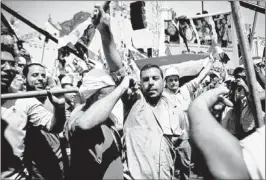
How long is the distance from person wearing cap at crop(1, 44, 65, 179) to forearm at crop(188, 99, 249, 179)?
1.72 metres

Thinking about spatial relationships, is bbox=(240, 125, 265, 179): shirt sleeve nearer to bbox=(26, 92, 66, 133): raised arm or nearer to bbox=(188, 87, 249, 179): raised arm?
bbox=(188, 87, 249, 179): raised arm

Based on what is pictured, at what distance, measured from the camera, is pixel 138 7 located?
3051 mm

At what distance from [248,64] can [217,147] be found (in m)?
1.03

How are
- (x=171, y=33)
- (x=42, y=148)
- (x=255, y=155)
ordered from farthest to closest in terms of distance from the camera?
(x=171, y=33) → (x=42, y=148) → (x=255, y=155)

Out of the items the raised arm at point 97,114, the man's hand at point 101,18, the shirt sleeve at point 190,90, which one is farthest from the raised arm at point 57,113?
the shirt sleeve at point 190,90

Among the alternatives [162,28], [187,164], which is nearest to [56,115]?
[187,164]

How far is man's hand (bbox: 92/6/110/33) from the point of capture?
2.54m

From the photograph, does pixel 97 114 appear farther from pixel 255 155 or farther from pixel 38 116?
pixel 255 155

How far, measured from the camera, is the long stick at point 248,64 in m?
1.77

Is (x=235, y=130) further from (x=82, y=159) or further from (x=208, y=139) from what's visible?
(x=208, y=139)

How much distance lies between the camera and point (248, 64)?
6.04 ft

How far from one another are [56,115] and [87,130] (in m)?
0.66

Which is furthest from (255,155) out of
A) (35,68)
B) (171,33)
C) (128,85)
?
(171,33)

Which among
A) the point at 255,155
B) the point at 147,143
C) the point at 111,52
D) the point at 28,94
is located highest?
the point at 111,52
